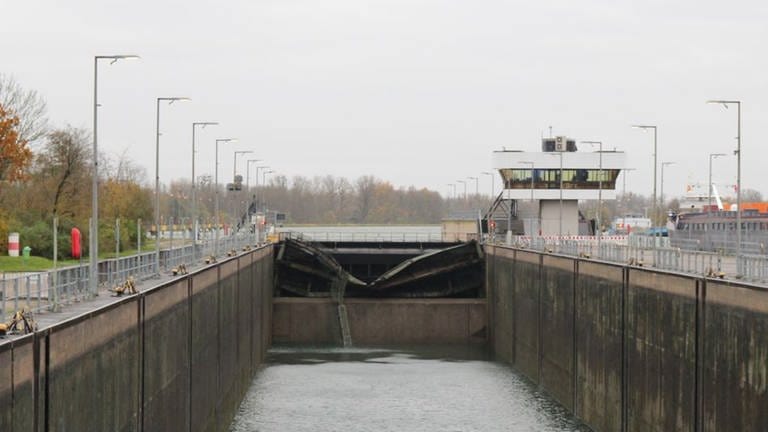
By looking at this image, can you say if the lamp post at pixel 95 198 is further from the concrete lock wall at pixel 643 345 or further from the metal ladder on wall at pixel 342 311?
the metal ladder on wall at pixel 342 311

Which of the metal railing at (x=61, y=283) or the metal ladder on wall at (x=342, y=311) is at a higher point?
the metal railing at (x=61, y=283)

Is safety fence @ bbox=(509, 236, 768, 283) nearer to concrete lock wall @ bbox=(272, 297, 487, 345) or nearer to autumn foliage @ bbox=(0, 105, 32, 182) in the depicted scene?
concrete lock wall @ bbox=(272, 297, 487, 345)

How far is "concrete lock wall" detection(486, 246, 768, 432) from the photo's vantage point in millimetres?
21234

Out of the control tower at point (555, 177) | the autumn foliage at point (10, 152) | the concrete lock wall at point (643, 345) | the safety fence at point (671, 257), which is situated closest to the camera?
the concrete lock wall at point (643, 345)

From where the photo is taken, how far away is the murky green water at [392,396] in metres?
37.5

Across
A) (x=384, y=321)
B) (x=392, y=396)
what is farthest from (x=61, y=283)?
(x=384, y=321)

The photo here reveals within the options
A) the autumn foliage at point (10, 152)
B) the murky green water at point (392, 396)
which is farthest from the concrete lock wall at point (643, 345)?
the autumn foliage at point (10, 152)

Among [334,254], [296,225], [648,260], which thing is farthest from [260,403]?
[296,225]

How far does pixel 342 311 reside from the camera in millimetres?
62188

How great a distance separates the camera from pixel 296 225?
482ft

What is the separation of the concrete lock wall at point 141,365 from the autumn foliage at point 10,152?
1996 centimetres

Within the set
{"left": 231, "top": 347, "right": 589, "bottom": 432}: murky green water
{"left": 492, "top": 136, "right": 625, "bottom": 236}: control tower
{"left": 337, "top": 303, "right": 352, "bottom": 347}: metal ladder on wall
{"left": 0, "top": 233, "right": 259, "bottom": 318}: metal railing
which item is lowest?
{"left": 231, "top": 347, "right": 589, "bottom": 432}: murky green water

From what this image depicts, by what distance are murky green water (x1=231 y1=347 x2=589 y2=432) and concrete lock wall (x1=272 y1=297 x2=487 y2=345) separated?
13.2ft

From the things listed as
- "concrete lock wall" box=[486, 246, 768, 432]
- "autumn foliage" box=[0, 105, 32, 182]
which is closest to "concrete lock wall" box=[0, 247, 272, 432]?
"concrete lock wall" box=[486, 246, 768, 432]
